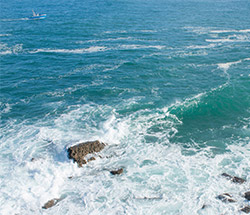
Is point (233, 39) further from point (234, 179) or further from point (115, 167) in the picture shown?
point (115, 167)

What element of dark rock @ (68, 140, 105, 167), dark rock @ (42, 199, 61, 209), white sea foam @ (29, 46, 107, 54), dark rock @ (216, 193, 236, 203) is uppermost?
white sea foam @ (29, 46, 107, 54)

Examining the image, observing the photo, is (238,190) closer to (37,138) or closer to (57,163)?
(57,163)

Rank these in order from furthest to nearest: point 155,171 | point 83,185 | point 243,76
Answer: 1. point 243,76
2. point 155,171
3. point 83,185

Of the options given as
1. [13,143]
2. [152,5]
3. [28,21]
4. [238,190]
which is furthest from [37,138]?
[152,5]

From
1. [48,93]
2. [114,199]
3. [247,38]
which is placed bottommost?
[114,199]

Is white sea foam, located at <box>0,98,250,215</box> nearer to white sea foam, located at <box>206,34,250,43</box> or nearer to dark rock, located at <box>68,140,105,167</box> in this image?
dark rock, located at <box>68,140,105,167</box>

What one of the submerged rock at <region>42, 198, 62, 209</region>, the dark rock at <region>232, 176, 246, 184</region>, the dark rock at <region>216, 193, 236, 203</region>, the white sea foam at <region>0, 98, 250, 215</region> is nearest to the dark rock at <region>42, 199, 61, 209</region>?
the submerged rock at <region>42, 198, 62, 209</region>

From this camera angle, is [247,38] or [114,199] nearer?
[114,199]
